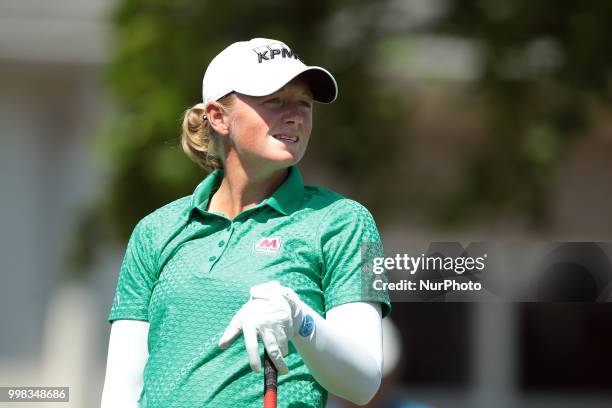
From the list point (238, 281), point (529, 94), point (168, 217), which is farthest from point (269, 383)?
point (529, 94)

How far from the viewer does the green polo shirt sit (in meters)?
2.42

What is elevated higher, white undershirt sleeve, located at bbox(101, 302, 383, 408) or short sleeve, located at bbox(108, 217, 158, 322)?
short sleeve, located at bbox(108, 217, 158, 322)

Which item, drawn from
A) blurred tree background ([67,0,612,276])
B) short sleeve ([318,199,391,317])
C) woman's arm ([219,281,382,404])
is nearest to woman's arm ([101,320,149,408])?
woman's arm ([219,281,382,404])

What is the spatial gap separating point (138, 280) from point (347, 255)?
19.6 inches

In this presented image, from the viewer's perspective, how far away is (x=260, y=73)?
8.36 feet

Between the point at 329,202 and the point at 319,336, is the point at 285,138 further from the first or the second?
the point at 319,336

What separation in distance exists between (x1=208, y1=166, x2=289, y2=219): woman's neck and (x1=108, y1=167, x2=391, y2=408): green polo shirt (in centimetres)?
3

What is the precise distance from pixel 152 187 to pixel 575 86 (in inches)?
87.3

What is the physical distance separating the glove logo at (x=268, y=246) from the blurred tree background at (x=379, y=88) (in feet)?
10.9

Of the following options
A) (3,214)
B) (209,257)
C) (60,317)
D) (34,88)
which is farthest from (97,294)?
(209,257)

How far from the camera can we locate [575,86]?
6094mm

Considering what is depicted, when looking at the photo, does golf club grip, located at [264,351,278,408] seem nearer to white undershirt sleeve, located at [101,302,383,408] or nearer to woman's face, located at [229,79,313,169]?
white undershirt sleeve, located at [101,302,383,408]

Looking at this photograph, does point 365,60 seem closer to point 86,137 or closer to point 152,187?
point 152,187

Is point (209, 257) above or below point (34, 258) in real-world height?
below
